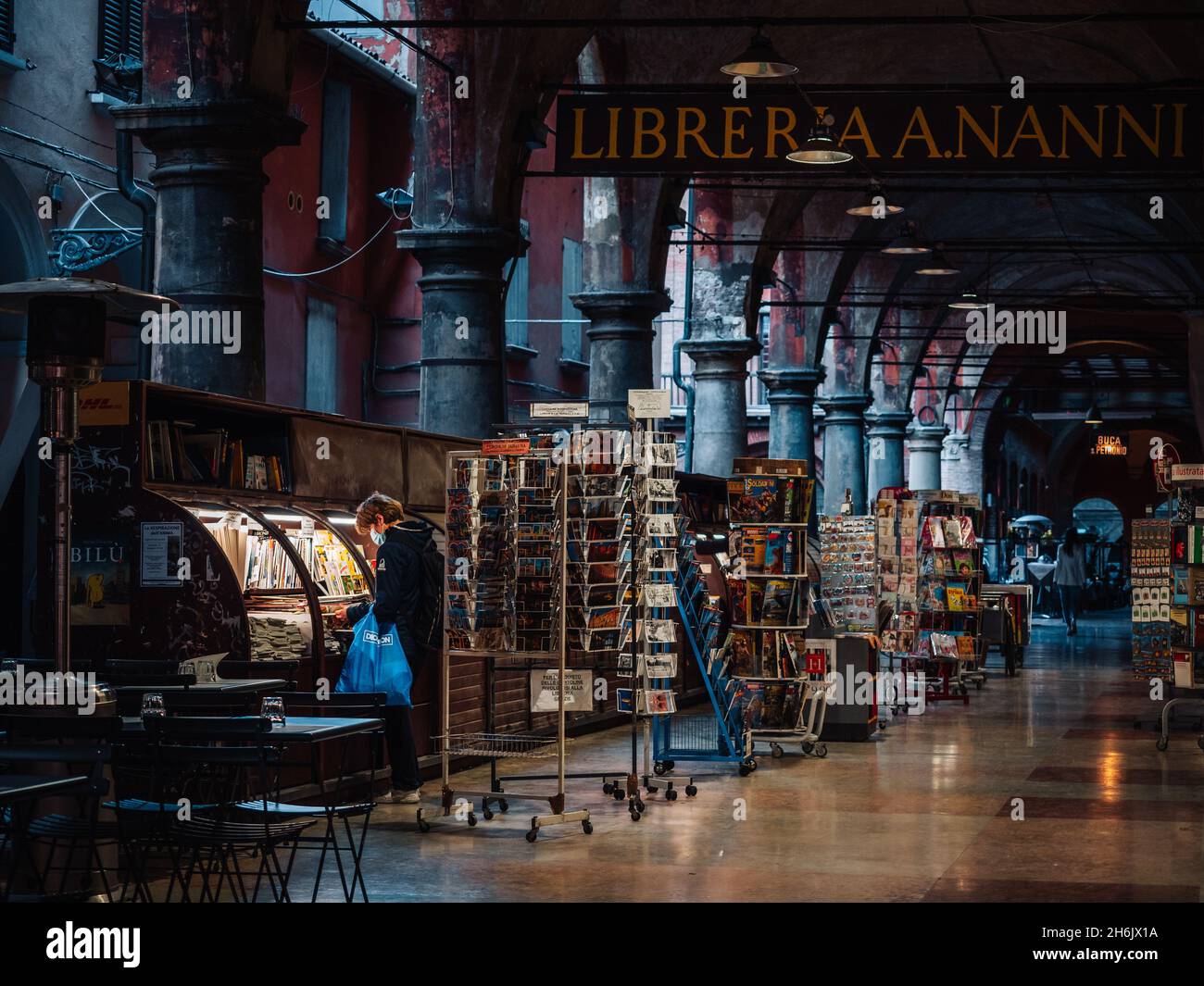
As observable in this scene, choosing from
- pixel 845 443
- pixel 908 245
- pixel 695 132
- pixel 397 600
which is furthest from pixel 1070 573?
pixel 397 600

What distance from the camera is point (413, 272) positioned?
880 inches

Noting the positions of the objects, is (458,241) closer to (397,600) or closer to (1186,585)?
(397,600)

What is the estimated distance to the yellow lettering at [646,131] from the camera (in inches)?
464

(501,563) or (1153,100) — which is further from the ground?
(1153,100)

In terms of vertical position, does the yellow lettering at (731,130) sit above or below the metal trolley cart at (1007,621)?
above

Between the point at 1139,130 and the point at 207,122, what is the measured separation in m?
5.82

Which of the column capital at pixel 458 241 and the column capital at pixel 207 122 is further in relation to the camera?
the column capital at pixel 458 241

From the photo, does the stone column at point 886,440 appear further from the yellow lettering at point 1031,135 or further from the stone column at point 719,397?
the yellow lettering at point 1031,135

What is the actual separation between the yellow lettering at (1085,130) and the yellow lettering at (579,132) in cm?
299

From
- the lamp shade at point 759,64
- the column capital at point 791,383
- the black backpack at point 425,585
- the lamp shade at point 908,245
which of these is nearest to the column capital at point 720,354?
the lamp shade at point 908,245

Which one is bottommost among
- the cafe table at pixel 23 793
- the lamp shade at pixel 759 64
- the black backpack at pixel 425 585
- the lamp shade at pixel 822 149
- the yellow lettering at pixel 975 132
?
the cafe table at pixel 23 793
